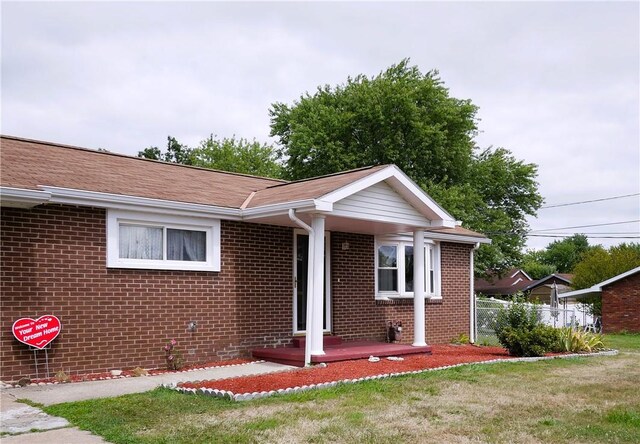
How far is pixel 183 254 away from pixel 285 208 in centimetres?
195

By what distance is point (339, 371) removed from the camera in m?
9.84

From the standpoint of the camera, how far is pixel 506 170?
134 ft

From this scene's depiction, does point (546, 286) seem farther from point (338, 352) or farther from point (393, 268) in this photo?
point (338, 352)

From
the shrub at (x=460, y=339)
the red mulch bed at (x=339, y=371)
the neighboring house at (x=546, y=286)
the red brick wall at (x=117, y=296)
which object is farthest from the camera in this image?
the neighboring house at (x=546, y=286)

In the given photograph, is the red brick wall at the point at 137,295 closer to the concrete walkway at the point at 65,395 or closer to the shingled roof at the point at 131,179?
the shingled roof at the point at 131,179

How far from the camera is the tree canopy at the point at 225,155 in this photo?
49906mm

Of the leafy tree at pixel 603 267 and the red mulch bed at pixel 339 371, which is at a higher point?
the leafy tree at pixel 603 267

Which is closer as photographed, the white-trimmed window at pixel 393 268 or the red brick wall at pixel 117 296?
the red brick wall at pixel 117 296

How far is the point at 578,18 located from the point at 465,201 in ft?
76.5

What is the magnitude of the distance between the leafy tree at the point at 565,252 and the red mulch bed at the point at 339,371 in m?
77.3

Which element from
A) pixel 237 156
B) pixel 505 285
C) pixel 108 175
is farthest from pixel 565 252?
pixel 108 175

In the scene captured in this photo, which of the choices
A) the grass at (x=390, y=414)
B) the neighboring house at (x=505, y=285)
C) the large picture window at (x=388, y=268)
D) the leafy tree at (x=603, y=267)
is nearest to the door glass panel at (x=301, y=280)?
the large picture window at (x=388, y=268)

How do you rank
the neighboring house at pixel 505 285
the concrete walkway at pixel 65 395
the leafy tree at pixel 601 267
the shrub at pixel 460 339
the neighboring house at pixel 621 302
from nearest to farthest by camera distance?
the concrete walkway at pixel 65 395 < the shrub at pixel 460 339 < the neighboring house at pixel 621 302 < the leafy tree at pixel 601 267 < the neighboring house at pixel 505 285

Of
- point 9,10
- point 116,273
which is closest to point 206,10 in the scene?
point 9,10
